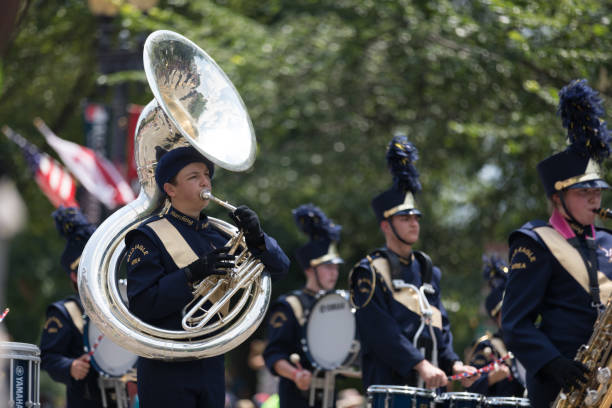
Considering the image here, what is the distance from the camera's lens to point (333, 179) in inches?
614

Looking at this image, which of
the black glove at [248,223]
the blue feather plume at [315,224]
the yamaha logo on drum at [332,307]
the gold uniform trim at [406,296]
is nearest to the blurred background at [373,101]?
the blue feather plume at [315,224]

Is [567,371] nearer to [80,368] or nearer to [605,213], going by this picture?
[605,213]

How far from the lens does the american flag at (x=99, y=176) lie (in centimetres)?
1288

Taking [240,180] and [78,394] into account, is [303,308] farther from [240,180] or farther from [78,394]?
[240,180]

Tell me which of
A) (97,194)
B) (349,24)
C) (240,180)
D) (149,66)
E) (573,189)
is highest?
(149,66)

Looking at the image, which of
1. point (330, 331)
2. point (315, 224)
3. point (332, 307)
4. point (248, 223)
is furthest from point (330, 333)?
point (248, 223)

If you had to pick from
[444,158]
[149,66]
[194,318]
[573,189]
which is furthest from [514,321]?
[444,158]

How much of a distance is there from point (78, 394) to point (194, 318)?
3124 mm

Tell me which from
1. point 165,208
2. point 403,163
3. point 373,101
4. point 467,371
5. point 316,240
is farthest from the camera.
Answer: point 373,101

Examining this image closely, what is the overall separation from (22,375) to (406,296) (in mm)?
2593

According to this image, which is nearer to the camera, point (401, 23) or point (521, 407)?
point (521, 407)

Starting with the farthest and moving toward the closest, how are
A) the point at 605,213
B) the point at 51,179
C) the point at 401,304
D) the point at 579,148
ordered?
the point at 51,179 < the point at 401,304 < the point at 579,148 < the point at 605,213

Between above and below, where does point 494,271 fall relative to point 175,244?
below

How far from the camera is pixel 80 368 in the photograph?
766cm
